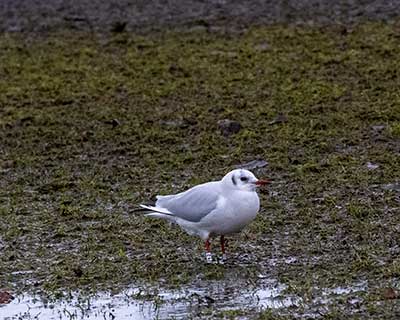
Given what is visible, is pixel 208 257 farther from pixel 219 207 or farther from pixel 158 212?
pixel 158 212

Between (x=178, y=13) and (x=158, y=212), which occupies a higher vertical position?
(x=158, y=212)

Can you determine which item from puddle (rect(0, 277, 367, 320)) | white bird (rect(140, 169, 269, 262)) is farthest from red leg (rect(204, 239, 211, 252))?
puddle (rect(0, 277, 367, 320))

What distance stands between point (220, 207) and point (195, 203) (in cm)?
22

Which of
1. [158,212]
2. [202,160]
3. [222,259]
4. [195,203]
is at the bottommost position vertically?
[202,160]

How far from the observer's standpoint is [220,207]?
25.6 ft

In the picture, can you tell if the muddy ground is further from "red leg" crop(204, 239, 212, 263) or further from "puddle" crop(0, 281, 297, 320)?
"puddle" crop(0, 281, 297, 320)

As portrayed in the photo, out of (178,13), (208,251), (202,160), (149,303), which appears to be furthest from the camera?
(178,13)

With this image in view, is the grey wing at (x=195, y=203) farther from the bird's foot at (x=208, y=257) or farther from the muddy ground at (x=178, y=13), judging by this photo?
the muddy ground at (x=178, y=13)

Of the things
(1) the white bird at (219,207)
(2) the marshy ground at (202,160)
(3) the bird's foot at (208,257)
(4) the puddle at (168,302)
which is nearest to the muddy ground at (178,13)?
(2) the marshy ground at (202,160)

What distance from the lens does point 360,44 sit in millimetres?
13969

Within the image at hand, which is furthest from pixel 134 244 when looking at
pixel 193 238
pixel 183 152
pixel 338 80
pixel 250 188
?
pixel 338 80

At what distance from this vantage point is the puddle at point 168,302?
6.88m

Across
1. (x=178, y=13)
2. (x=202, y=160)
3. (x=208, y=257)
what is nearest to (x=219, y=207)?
(x=208, y=257)

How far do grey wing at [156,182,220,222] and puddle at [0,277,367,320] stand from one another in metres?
0.56
